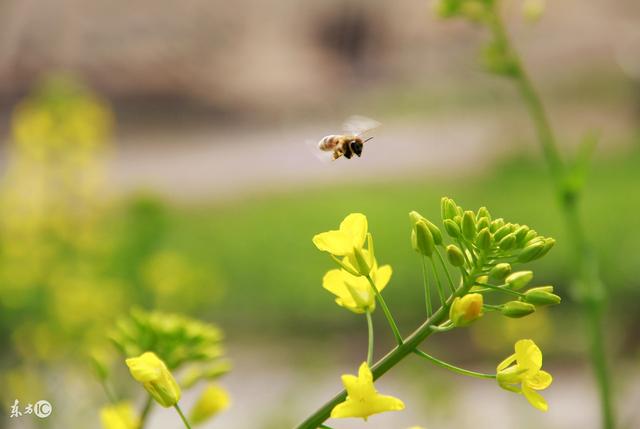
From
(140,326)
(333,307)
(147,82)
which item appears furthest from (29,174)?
(147,82)

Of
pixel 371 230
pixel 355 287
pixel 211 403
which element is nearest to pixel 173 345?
pixel 211 403

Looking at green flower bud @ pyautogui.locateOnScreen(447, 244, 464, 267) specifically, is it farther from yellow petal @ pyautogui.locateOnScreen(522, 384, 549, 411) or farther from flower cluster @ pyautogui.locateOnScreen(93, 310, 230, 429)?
flower cluster @ pyautogui.locateOnScreen(93, 310, 230, 429)

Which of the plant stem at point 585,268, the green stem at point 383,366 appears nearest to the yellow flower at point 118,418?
the green stem at point 383,366

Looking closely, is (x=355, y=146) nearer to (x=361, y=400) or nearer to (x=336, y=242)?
(x=336, y=242)

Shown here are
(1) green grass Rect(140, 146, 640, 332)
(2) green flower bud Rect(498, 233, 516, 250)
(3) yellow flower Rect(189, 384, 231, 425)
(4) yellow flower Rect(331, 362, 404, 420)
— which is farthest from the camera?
(1) green grass Rect(140, 146, 640, 332)

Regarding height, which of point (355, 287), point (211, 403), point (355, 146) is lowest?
point (211, 403)

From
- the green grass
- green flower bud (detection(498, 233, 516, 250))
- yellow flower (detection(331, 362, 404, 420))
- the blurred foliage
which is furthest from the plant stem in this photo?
the green grass
